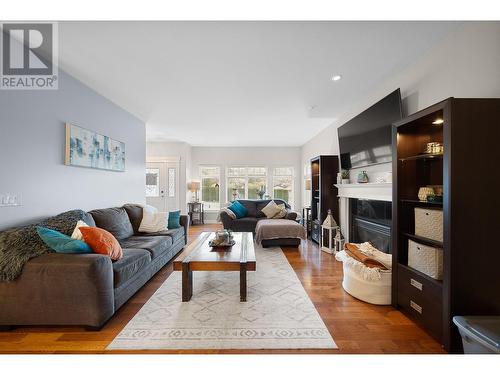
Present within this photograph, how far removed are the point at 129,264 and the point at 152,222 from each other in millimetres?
1495

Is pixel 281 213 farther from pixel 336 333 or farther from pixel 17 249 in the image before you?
pixel 17 249

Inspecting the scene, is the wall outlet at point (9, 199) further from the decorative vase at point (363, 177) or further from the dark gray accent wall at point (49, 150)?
the decorative vase at point (363, 177)

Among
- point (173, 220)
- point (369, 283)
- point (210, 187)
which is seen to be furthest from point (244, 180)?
point (369, 283)

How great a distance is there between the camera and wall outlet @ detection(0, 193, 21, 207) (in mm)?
2123

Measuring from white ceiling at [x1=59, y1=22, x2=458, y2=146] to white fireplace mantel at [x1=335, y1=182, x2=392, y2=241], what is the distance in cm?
136

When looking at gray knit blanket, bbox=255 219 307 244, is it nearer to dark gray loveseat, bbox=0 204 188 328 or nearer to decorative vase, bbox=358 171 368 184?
decorative vase, bbox=358 171 368 184

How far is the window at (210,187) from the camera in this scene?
7957mm

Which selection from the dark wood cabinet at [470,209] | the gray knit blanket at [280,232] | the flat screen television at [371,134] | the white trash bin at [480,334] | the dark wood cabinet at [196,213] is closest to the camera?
the white trash bin at [480,334]

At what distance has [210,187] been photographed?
7.98 meters

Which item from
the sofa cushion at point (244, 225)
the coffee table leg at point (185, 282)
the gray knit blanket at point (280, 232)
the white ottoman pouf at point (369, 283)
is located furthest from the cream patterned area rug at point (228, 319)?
the sofa cushion at point (244, 225)

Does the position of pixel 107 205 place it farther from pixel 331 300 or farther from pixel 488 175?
pixel 488 175

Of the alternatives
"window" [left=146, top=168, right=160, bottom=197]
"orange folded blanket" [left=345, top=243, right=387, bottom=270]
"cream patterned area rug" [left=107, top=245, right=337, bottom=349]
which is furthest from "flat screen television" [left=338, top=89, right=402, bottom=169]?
"window" [left=146, top=168, right=160, bottom=197]

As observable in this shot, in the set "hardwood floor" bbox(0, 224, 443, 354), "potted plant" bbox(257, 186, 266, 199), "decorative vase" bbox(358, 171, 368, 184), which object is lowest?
"hardwood floor" bbox(0, 224, 443, 354)

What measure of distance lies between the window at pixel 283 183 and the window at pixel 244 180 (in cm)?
42
